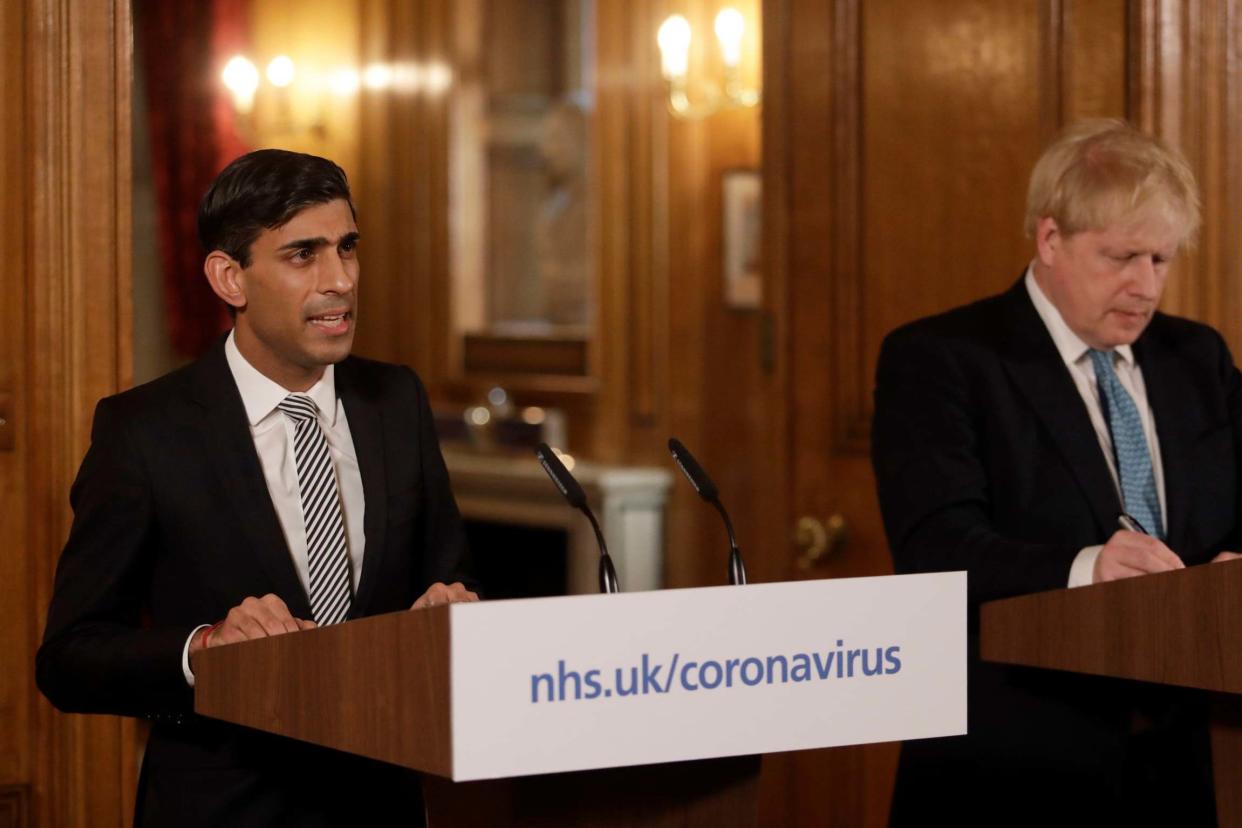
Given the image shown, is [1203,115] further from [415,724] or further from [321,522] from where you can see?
[415,724]

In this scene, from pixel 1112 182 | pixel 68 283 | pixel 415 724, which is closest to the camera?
pixel 415 724

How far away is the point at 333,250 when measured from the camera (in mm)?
2045

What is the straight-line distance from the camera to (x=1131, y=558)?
221 cm

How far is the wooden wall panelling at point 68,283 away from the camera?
2.56 meters

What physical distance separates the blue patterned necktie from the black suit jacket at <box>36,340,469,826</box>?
3.72 ft

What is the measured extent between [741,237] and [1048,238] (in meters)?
3.08

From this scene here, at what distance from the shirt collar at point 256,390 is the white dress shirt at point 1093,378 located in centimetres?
115

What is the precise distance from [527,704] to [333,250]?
0.75 meters

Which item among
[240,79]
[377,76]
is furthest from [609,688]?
[377,76]

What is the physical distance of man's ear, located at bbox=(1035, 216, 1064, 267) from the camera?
8.34 ft

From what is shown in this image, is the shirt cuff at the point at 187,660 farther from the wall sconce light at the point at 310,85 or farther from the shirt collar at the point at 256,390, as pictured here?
the wall sconce light at the point at 310,85

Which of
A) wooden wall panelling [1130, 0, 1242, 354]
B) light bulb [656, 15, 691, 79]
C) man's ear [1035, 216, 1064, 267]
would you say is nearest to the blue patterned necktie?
man's ear [1035, 216, 1064, 267]

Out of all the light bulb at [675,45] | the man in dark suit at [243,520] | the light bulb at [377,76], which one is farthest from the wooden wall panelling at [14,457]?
the light bulb at [377,76]

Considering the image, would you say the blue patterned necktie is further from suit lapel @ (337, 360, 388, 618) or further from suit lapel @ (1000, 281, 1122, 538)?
suit lapel @ (337, 360, 388, 618)
